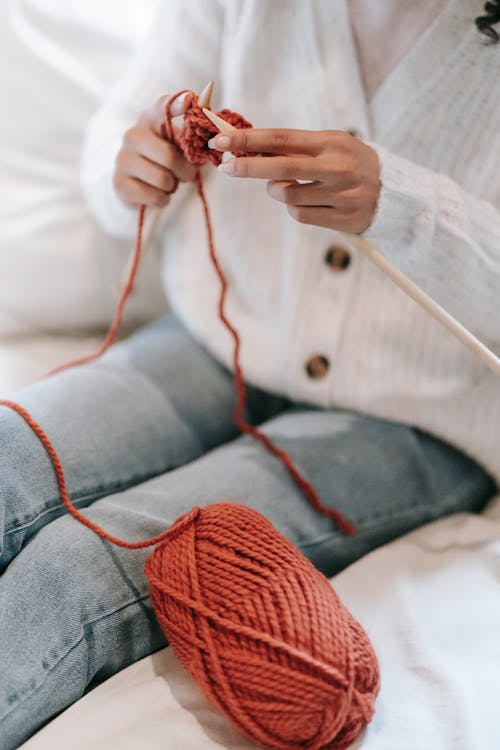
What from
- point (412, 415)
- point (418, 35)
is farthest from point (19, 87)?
point (412, 415)

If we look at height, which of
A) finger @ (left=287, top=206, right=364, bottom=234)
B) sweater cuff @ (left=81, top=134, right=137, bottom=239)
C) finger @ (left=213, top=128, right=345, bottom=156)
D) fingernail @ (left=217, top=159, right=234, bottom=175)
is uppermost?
finger @ (left=213, top=128, right=345, bottom=156)

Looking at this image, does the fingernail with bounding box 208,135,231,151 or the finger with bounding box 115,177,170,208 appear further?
the finger with bounding box 115,177,170,208

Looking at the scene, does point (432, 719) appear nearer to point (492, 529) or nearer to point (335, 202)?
point (492, 529)

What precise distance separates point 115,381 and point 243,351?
0.13m

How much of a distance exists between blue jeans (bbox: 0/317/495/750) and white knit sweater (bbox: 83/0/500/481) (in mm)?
37

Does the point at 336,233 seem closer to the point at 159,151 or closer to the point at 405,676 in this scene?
the point at 159,151

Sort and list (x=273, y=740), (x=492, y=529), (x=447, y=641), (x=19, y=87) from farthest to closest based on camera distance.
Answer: (x=19, y=87), (x=492, y=529), (x=447, y=641), (x=273, y=740)

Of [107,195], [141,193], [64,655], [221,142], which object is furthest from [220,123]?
[64,655]

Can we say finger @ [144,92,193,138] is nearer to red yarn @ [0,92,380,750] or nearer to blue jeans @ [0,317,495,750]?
red yarn @ [0,92,380,750]

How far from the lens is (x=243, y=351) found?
2.52 feet

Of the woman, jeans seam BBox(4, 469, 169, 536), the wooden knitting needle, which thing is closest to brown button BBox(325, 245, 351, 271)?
the woman

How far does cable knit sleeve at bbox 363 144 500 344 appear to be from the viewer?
0.56 meters

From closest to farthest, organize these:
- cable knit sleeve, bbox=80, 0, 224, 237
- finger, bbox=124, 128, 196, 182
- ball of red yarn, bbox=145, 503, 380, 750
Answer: ball of red yarn, bbox=145, 503, 380, 750, finger, bbox=124, 128, 196, 182, cable knit sleeve, bbox=80, 0, 224, 237

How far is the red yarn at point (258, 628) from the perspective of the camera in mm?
478
